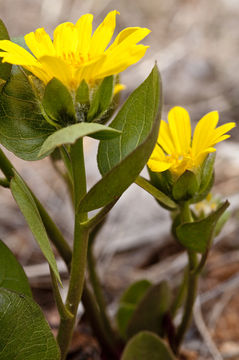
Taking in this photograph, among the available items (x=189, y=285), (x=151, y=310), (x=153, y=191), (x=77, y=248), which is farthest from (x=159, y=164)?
(x=151, y=310)

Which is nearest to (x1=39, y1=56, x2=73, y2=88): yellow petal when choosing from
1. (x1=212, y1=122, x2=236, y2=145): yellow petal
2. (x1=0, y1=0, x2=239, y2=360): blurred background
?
(x1=212, y1=122, x2=236, y2=145): yellow petal

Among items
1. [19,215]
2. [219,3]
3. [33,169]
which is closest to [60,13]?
[219,3]

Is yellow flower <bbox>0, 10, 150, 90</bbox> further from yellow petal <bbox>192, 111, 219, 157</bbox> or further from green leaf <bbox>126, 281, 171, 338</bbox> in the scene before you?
green leaf <bbox>126, 281, 171, 338</bbox>

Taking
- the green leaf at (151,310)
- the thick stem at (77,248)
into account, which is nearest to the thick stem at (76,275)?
the thick stem at (77,248)

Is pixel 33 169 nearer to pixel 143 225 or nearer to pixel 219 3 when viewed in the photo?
pixel 143 225

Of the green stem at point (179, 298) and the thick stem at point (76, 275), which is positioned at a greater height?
the thick stem at point (76, 275)

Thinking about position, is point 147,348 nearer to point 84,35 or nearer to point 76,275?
point 76,275

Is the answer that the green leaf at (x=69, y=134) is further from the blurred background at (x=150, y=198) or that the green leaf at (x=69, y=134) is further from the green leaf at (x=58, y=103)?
the blurred background at (x=150, y=198)
